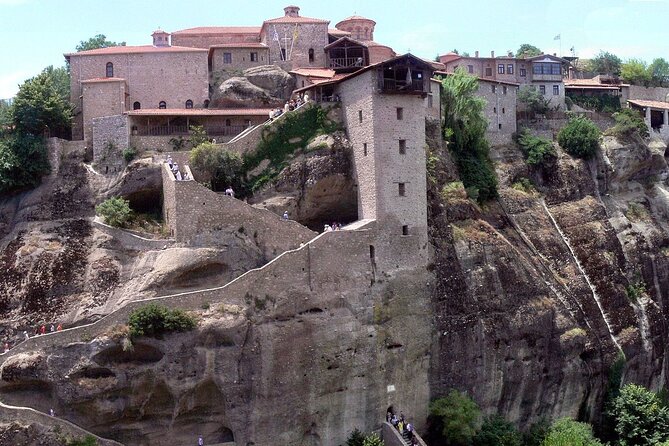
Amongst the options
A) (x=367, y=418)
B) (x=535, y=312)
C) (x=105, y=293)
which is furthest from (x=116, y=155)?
(x=535, y=312)

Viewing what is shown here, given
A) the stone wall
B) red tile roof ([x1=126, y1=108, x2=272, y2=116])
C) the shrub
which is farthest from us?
red tile roof ([x1=126, y1=108, x2=272, y2=116])

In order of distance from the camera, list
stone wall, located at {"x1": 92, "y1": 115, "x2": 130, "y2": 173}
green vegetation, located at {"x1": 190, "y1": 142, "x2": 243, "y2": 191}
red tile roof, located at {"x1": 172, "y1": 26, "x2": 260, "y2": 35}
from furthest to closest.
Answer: red tile roof, located at {"x1": 172, "y1": 26, "x2": 260, "y2": 35}
stone wall, located at {"x1": 92, "y1": 115, "x2": 130, "y2": 173}
green vegetation, located at {"x1": 190, "y1": 142, "x2": 243, "y2": 191}

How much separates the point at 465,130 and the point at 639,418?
2012cm

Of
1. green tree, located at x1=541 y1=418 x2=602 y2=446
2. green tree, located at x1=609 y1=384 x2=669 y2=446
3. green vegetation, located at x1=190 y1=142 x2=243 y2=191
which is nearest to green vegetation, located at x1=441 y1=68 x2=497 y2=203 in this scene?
green tree, located at x1=541 y1=418 x2=602 y2=446

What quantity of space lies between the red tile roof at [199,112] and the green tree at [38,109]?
384 centimetres

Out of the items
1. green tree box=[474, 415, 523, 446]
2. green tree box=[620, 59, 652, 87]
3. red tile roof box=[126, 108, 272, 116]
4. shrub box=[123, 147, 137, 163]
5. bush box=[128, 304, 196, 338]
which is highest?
green tree box=[620, 59, 652, 87]

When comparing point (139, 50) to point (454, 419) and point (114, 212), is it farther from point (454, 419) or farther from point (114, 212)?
point (454, 419)

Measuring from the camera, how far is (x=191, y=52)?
204 feet

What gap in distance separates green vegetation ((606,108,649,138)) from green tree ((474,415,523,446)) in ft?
89.2

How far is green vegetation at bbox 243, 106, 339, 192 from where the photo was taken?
178ft

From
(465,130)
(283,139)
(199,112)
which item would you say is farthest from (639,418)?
(199,112)

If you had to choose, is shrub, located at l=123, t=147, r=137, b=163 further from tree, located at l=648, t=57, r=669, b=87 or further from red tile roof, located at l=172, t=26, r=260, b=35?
tree, located at l=648, t=57, r=669, b=87

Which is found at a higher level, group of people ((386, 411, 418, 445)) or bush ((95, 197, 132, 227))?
bush ((95, 197, 132, 227))

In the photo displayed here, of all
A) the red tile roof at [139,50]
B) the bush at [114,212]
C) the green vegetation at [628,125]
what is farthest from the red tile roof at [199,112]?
the green vegetation at [628,125]
